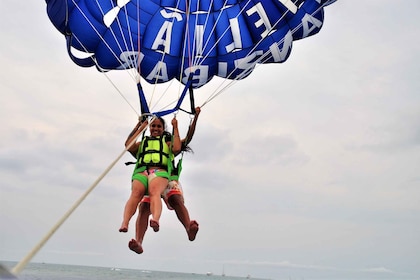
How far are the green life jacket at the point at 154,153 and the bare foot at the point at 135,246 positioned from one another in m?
1.04

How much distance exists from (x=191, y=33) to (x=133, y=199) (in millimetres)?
3361

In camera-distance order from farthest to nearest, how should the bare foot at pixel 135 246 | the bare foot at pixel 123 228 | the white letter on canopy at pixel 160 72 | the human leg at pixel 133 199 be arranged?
the white letter on canopy at pixel 160 72 < the human leg at pixel 133 199 < the bare foot at pixel 123 228 < the bare foot at pixel 135 246

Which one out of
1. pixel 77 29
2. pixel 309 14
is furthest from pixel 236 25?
pixel 77 29

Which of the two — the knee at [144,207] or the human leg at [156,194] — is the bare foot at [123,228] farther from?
the knee at [144,207]

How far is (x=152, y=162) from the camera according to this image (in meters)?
7.16

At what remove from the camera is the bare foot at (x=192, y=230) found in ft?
23.0

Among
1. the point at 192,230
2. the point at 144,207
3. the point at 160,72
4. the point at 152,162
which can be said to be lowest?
the point at 192,230

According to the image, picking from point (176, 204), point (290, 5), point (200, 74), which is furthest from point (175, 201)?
point (290, 5)

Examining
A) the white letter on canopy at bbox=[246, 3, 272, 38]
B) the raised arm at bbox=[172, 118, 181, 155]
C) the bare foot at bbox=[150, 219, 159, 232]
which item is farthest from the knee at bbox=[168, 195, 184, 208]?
the white letter on canopy at bbox=[246, 3, 272, 38]

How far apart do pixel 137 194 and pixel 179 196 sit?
549 mm

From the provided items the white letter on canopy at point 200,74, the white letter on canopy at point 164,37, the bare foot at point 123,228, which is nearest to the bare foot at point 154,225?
the bare foot at point 123,228

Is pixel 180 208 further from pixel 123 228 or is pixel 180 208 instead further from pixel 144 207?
pixel 123 228

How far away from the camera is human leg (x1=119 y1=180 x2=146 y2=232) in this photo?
6.80 meters

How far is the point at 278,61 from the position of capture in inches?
364
